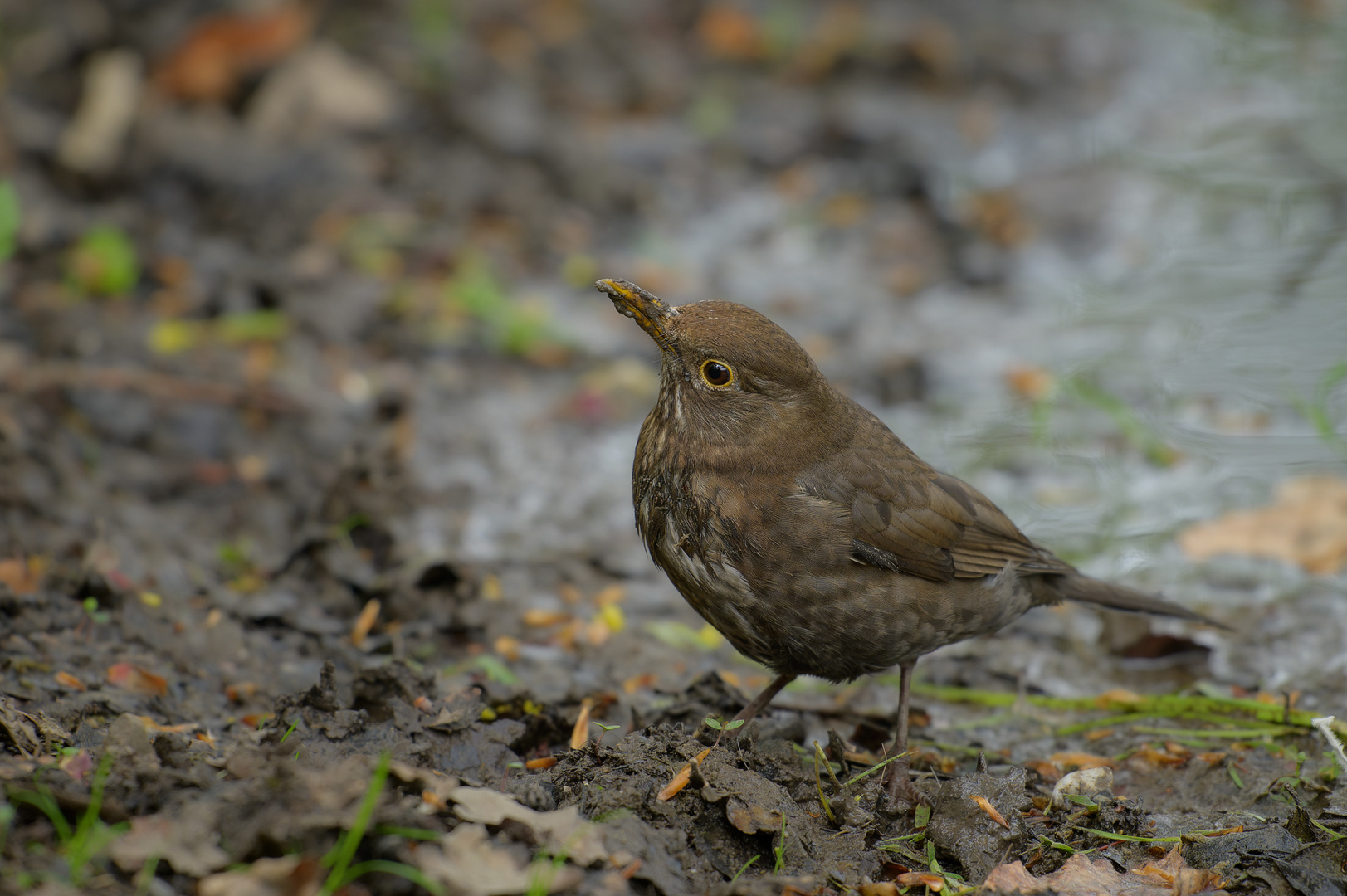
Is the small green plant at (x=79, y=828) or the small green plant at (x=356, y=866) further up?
the small green plant at (x=356, y=866)

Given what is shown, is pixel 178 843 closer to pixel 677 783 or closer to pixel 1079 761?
pixel 677 783

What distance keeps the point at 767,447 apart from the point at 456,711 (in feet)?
4.29

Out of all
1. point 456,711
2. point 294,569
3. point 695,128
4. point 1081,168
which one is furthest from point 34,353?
point 1081,168

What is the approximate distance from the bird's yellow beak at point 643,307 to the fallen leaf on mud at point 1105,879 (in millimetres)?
1937

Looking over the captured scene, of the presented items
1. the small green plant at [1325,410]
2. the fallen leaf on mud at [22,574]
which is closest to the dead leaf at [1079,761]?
the small green plant at [1325,410]

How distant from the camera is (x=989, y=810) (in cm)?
341

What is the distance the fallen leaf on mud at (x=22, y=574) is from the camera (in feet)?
13.9

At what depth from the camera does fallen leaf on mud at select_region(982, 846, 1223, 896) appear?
318 centimetres

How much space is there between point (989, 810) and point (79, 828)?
Answer: 226 cm

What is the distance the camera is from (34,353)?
6.14 m

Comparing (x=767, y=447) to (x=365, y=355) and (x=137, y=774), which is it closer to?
(x=137, y=774)

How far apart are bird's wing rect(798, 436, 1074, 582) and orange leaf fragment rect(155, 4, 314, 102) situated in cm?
609

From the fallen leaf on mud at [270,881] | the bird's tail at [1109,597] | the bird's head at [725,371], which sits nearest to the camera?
the fallen leaf on mud at [270,881]

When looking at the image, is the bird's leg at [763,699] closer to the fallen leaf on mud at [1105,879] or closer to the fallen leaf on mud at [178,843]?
the fallen leaf on mud at [1105,879]
